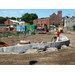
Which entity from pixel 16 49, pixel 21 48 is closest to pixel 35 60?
pixel 21 48

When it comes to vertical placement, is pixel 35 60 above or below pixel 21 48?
below

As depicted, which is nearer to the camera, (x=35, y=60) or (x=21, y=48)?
(x=35, y=60)

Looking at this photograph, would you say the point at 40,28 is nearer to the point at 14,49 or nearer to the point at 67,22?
the point at 14,49

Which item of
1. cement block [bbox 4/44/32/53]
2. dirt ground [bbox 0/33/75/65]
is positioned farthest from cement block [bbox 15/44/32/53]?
dirt ground [bbox 0/33/75/65]

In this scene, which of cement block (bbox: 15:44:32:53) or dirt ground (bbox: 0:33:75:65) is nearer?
dirt ground (bbox: 0:33:75:65)

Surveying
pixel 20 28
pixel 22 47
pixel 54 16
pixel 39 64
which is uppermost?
pixel 54 16

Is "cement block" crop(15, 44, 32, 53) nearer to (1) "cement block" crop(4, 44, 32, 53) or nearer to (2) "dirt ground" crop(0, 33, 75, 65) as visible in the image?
(1) "cement block" crop(4, 44, 32, 53)

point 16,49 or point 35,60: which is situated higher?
point 16,49

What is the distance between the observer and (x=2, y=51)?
7.28m

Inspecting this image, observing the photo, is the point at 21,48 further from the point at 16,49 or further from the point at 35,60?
the point at 35,60

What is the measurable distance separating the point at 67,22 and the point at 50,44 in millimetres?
61394

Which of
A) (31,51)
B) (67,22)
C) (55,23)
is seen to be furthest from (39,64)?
(55,23)

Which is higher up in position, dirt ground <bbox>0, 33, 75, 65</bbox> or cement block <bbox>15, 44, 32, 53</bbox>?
cement block <bbox>15, 44, 32, 53</bbox>

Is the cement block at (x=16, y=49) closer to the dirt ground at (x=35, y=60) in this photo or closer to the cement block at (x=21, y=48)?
the cement block at (x=21, y=48)
